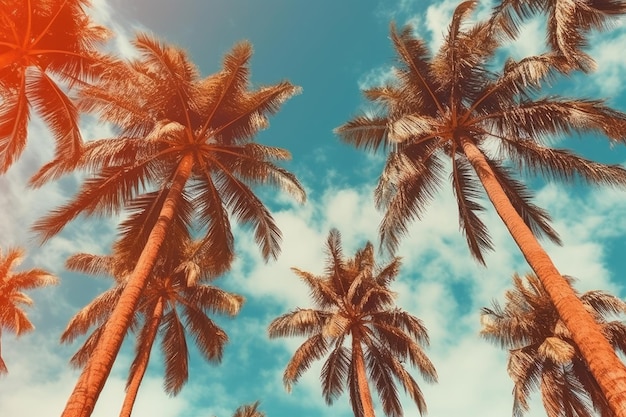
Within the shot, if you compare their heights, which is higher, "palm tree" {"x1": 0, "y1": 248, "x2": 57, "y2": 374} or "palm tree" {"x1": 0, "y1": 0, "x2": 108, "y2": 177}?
"palm tree" {"x1": 0, "y1": 248, "x2": 57, "y2": 374}

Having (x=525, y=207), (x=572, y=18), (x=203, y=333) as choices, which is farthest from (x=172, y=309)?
(x=572, y=18)

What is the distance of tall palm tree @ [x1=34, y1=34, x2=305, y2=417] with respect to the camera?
12578 mm

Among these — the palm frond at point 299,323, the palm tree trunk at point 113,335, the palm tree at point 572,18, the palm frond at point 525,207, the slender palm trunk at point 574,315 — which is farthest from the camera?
the palm frond at point 299,323

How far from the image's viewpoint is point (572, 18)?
9.98 m

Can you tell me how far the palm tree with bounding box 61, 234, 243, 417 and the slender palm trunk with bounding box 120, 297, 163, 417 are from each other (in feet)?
0.27

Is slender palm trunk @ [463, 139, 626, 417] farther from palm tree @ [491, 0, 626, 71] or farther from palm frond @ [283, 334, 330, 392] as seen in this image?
palm frond @ [283, 334, 330, 392]

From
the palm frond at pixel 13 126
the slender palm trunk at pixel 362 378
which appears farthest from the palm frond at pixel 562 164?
the palm frond at pixel 13 126

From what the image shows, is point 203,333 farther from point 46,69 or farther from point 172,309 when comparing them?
point 46,69

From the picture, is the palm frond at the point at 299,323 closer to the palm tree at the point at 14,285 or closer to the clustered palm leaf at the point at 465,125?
the clustered palm leaf at the point at 465,125

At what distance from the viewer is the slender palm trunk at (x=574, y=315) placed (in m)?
6.68

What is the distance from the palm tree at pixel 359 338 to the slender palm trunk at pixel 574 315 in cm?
830

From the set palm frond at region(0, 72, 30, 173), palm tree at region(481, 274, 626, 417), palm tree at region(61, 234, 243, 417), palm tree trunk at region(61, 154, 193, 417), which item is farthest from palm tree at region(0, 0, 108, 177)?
palm tree at region(481, 274, 626, 417)

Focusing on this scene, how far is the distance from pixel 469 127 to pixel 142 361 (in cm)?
1356

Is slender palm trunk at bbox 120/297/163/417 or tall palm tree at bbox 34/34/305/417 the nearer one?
tall palm tree at bbox 34/34/305/417
